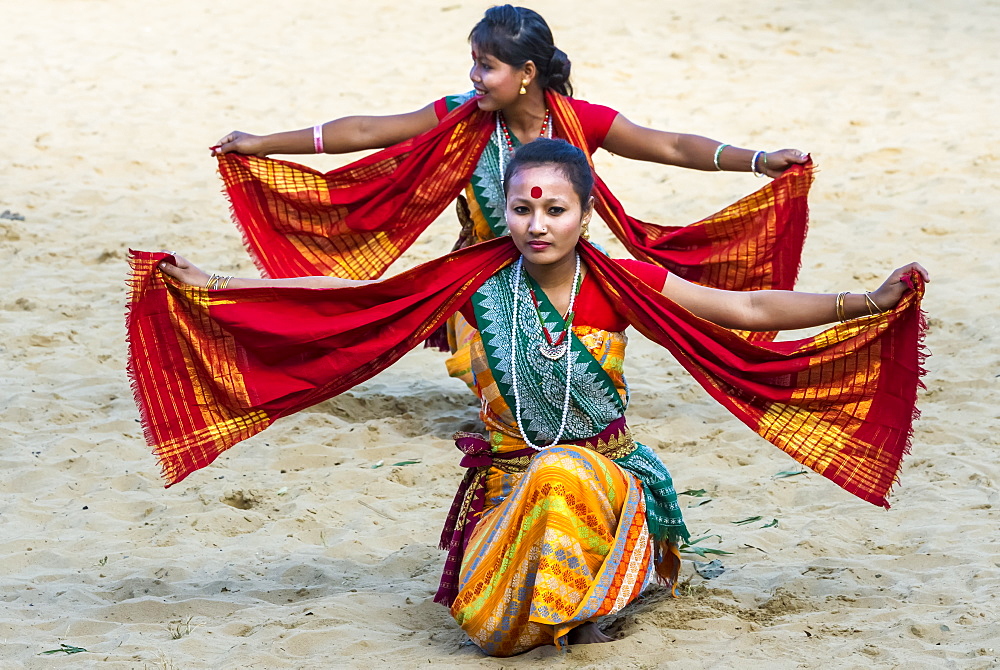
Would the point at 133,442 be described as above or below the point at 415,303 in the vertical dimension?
below

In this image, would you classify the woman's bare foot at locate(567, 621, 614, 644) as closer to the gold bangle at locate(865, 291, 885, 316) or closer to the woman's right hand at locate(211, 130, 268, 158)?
the gold bangle at locate(865, 291, 885, 316)

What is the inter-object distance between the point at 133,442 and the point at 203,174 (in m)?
4.36

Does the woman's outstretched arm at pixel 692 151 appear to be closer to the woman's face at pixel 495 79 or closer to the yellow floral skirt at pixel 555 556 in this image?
the woman's face at pixel 495 79

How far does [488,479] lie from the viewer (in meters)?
3.66

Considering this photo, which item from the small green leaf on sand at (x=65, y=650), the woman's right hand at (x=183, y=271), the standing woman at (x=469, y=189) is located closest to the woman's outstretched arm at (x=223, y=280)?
the woman's right hand at (x=183, y=271)

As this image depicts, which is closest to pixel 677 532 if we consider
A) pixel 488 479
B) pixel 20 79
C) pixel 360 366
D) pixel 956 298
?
pixel 488 479

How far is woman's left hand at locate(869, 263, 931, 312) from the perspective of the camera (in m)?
3.23

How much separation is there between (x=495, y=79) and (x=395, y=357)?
4.68ft

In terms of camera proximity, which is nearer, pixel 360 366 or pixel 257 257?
pixel 360 366

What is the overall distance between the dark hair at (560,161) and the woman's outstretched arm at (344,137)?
5.19ft

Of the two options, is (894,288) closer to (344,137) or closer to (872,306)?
(872,306)

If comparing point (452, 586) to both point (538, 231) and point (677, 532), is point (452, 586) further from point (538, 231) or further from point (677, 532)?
point (538, 231)

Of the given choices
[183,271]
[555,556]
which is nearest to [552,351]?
[555,556]

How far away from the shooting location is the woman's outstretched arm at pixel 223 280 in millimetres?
3420
